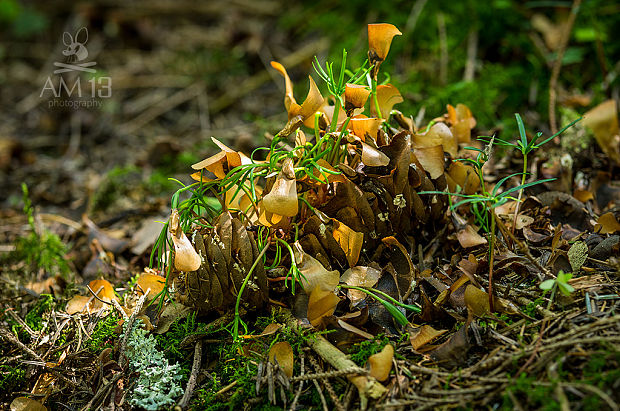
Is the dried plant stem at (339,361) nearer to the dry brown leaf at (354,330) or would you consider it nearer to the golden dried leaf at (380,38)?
the dry brown leaf at (354,330)

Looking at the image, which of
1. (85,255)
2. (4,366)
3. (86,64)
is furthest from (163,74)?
(4,366)

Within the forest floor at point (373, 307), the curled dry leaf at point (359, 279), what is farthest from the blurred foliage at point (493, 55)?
the curled dry leaf at point (359, 279)

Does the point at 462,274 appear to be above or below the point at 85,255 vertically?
above

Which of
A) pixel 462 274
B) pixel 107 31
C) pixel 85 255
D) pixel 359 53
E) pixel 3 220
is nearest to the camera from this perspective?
pixel 462 274

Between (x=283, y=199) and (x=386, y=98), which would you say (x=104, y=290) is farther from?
(x=386, y=98)

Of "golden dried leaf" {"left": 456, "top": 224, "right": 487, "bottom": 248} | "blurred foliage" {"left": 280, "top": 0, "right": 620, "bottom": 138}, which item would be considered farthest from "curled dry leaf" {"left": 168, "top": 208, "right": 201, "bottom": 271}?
"blurred foliage" {"left": 280, "top": 0, "right": 620, "bottom": 138}

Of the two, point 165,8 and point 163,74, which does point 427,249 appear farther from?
point 165,8
